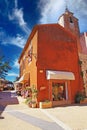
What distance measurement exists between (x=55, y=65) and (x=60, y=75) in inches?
63.9

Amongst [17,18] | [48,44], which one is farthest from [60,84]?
[17,18]

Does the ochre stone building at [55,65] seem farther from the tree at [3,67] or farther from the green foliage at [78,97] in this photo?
the tree at [3,67]

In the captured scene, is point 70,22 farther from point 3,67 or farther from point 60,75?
point 60,75

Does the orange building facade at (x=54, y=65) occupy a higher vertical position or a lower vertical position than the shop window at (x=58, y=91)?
higher

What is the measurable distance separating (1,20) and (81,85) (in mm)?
13960

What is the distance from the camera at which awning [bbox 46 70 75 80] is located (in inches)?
689

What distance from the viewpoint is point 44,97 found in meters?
17.3

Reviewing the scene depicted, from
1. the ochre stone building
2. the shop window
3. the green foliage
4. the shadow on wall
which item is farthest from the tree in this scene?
the green foliage

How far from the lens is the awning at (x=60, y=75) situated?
17489mm

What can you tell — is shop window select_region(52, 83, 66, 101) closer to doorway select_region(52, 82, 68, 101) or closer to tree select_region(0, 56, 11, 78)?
doorway select_region(52, 82, 68, 101)

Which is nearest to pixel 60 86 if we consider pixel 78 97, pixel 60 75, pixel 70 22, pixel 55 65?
pixel 60 75

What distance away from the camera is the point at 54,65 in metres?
19.0

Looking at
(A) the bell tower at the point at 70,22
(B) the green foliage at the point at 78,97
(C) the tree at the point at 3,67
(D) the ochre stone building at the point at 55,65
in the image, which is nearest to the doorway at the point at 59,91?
(D) the ochre stone building at the point at 55,65

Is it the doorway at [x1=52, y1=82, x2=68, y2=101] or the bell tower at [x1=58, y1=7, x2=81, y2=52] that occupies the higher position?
the bell tower at [x1=58, y1=7, x2=81, y2=52]
